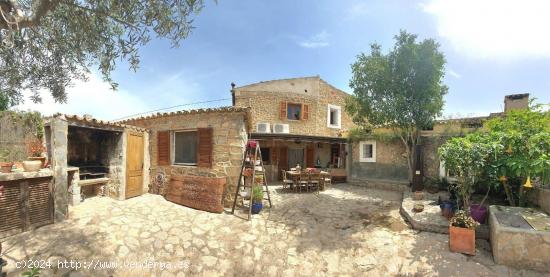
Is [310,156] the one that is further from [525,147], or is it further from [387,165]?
[525,147]

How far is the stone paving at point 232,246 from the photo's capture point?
4934 mm

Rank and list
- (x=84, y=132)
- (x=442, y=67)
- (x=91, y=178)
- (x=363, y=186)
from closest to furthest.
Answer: (x=91, y=178) < (x=84, y=132) < (x=442, y=67) < (x=363, y=186)

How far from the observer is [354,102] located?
12.4 m

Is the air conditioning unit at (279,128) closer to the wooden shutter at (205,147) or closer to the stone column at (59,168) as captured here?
the wooden shutter at (205,147)

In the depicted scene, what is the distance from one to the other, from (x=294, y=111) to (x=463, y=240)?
40.6ft

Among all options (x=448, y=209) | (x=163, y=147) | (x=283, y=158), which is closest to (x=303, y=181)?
(x=283, y=158)

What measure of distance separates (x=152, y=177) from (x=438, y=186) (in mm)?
12184

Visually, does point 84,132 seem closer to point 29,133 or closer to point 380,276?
point 29,133

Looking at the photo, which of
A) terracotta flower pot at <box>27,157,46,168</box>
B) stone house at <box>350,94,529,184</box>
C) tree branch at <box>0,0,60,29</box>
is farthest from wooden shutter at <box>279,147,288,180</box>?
tree branch at <box>0,0,60,29</box>

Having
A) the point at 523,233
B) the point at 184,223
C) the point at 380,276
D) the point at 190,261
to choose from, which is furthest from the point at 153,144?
the point at 523,233

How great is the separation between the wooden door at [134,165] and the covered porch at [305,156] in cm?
763

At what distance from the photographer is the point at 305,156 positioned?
16.5 meters

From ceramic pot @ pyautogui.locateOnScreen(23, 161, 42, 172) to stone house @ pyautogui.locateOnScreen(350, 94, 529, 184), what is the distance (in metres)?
13.4

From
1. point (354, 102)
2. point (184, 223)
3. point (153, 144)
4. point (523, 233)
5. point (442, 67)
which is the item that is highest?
point (442, 67)
